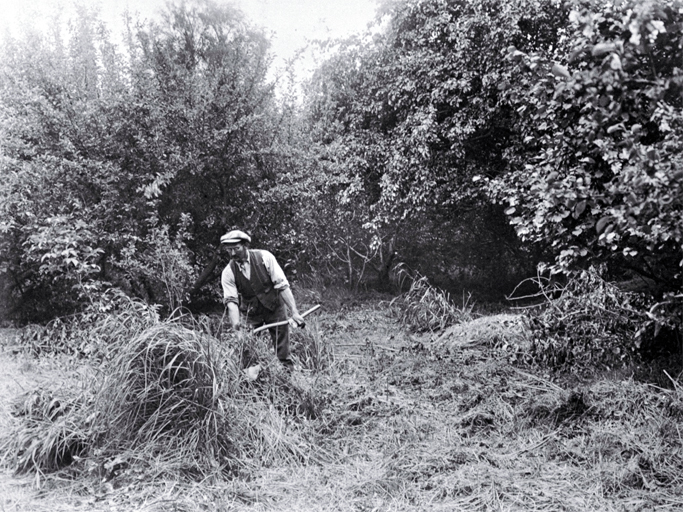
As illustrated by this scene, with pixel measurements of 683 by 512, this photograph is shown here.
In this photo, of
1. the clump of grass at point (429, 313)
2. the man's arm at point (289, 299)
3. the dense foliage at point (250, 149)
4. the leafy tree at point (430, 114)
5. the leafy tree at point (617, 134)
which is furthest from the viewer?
the leafy tree at point (430, 114)

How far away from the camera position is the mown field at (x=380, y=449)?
2.97 meters

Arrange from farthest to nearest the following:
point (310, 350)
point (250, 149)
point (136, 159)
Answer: point (250, 149) < point (136, 159) < point (310, 350)

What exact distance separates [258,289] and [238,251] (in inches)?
16.3

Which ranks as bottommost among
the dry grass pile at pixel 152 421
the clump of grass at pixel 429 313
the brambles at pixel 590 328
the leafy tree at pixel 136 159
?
the clump of grass at pixel 429 313

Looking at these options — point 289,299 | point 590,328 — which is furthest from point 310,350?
point 590,328

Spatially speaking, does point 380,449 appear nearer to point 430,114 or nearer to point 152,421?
point 152,421

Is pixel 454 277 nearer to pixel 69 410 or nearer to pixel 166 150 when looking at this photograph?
pixel 166 150

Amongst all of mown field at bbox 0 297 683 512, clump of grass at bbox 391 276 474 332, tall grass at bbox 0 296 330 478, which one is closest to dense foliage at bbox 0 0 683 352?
mown field at bbox 0 297 683 512

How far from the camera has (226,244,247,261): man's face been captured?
4.54 m

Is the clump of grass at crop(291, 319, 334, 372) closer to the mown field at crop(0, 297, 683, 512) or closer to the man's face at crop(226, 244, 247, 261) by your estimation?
the mown field at crop(0, 297, 683, 512)

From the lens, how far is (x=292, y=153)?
29.5 feet

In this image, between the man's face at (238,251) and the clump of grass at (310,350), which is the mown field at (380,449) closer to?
the clump of grass at (310,350)

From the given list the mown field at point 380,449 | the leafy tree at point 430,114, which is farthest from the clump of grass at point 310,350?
the leafy tree at point 430,114

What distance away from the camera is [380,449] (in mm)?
3611
